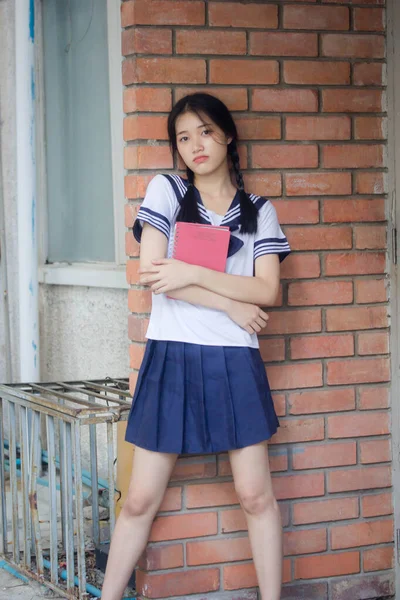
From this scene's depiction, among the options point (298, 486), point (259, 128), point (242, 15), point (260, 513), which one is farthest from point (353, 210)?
point (260, 513)

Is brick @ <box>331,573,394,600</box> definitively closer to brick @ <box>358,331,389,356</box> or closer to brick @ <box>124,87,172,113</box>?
brick @ <box>358,331,389,356</box>

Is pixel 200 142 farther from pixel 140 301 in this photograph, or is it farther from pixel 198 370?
pixel 198 370

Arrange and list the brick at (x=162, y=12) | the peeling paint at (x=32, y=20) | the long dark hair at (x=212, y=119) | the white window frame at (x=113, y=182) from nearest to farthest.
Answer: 1. the long dark hair at (x=212, y=119)
2. the brick at (x=162, y=12)
3. the white window frame at (x=113, y=182)
4. the peeling paint at (x=32, y=20)

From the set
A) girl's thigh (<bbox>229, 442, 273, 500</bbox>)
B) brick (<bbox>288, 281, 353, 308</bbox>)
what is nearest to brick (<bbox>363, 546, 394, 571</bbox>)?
girl's thigh (<bbox>229, 442, 273, 500</bbox>)

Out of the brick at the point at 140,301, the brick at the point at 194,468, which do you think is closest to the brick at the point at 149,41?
the brick at the point at 140,301

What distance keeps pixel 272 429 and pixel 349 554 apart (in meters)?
0.74

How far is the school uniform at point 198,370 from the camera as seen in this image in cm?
289

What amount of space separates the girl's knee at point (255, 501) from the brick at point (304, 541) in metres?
0.37

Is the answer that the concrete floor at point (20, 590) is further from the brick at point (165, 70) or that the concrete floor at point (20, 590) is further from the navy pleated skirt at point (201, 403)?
the brick at point (165, 70)

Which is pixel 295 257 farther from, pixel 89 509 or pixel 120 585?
pixel 89 509

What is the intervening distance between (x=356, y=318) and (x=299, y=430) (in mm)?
458

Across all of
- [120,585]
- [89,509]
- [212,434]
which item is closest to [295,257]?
[212,434]

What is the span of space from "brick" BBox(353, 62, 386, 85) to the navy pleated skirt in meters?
1.13

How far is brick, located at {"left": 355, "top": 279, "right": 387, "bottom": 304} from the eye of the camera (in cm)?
333
